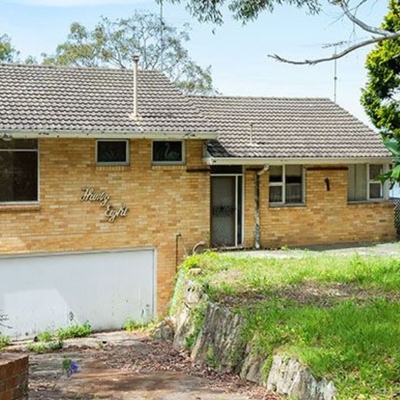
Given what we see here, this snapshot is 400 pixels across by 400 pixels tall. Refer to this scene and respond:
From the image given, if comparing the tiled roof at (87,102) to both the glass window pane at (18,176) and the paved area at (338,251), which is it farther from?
the paved area at (338,251)

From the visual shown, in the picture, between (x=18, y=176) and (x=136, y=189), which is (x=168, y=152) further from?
(x=18, y=176)

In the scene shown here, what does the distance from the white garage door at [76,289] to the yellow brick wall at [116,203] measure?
319 millimetres

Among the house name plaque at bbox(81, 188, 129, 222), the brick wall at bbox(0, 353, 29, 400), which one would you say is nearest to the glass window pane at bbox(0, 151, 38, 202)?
the house name plaque at bbox(81, 188, 129, 222)

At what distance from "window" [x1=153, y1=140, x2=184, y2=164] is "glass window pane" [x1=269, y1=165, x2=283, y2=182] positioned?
3.02 meters

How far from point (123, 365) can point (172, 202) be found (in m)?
6.19

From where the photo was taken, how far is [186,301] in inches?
597

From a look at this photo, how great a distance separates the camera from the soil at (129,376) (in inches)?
382

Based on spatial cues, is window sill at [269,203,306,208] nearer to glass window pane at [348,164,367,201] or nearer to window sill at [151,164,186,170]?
glass window pane at [348,164,367,201]

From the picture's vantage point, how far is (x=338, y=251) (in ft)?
62.4

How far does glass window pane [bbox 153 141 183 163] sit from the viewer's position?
18250 millimetres

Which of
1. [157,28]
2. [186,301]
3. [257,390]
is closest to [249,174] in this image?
[186,301]

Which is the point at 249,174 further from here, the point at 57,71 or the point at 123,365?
the point at 123,365

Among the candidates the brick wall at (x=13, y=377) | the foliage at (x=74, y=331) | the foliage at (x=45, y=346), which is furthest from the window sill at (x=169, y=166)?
the brick wall at (x=13, y=377)

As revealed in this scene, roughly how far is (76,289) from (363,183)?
32.2 feet
